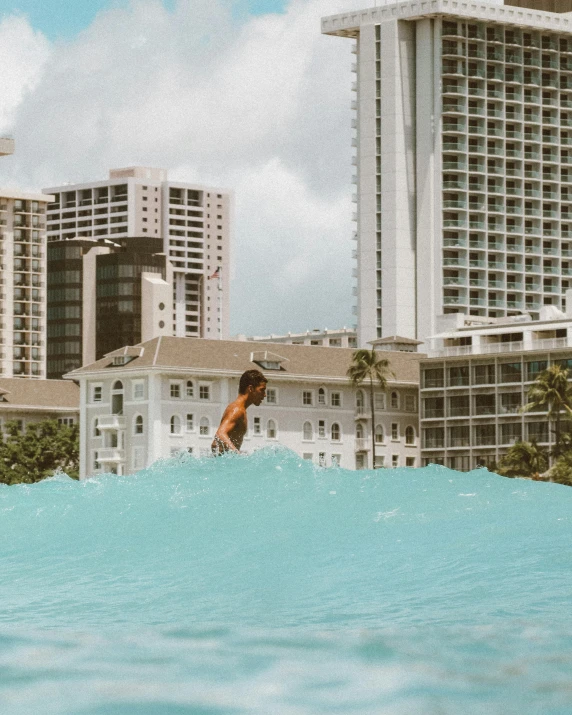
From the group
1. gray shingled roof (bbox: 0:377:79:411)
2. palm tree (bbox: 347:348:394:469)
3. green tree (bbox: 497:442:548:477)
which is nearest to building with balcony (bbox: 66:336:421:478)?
palm tree (bbox: 347:348:394:469)

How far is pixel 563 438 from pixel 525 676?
10198cm

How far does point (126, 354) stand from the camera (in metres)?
133

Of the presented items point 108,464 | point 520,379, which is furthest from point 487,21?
point 108,464

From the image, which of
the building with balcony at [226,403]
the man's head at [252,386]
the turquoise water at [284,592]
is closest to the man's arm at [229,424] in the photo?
the turquoise water at [284,592]

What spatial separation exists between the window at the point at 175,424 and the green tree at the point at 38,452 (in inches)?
356

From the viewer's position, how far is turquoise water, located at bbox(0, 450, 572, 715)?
19.4 m

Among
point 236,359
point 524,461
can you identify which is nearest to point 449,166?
point 236,359

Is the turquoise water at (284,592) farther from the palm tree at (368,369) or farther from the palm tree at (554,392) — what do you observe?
the palm tree at (368,369)

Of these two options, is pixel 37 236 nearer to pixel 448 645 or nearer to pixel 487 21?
pixel 487 21

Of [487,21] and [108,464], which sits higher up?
[487,21]

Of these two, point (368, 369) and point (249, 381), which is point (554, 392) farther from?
point (249, 381)

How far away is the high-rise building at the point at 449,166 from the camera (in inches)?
6649

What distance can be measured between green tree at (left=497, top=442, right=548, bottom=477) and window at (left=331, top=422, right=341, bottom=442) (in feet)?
59.0

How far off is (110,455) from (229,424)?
8915 cm
